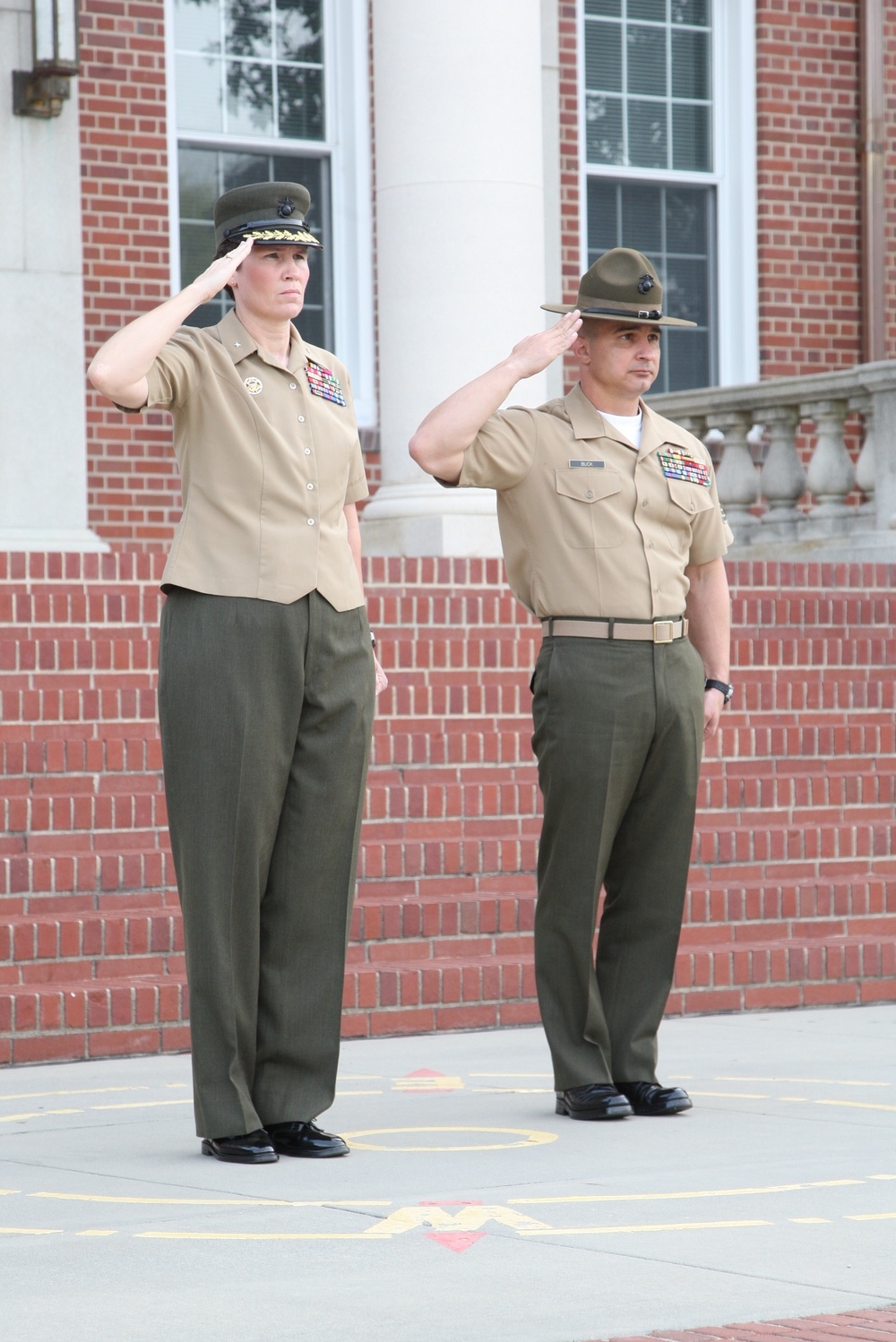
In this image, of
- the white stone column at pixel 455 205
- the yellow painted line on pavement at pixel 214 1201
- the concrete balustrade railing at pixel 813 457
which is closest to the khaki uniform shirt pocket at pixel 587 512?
the yellow painted line on pavement at pixel 214 1201

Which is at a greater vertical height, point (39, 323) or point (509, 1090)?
point (39, 323)

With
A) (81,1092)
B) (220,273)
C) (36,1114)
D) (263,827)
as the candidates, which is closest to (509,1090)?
(81,1092)

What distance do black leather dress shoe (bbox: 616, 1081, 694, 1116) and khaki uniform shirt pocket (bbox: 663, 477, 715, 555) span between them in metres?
1.37

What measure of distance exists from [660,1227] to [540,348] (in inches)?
85.6

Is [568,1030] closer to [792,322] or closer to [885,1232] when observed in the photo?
[885,1232]

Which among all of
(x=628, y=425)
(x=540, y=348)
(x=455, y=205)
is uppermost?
(x=455, y=205)

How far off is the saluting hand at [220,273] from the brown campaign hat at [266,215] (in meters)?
0.04

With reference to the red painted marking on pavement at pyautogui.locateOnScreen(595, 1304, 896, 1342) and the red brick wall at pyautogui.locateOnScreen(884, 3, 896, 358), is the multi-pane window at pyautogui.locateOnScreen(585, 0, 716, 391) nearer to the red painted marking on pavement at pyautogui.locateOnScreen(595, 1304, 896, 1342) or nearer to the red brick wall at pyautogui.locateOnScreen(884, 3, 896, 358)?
the red brick wall at pyautogui.locateOnScreen(884, 3, 896, 358)

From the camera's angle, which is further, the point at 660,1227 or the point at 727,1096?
the point at 727,1096

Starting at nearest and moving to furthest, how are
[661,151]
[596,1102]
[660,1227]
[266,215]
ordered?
[660,1227] → [266,215] → [596,1102] → [661,151]

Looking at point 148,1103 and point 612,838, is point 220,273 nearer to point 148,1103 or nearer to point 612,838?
point 612,838

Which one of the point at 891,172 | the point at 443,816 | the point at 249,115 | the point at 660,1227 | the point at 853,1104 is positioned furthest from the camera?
the point at 891,172

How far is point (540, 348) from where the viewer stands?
546cm

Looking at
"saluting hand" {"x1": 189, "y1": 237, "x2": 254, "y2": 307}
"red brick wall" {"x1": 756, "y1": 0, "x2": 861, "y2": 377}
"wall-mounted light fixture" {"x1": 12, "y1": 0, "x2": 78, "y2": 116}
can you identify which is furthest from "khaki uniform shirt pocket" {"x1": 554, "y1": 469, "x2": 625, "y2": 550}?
"red brick wall" {"x1": 756, "y1": 0, "x2": 861, "y2": 377}
